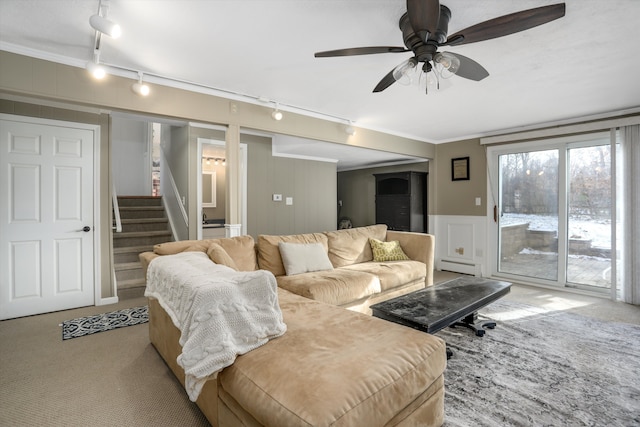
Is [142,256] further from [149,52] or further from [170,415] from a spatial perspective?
[149,52]

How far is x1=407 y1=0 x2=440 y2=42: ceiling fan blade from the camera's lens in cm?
150

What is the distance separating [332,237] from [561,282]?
3293mm

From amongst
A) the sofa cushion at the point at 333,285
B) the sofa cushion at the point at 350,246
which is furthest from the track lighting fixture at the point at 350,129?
the sofa cushion at the point at 333,285

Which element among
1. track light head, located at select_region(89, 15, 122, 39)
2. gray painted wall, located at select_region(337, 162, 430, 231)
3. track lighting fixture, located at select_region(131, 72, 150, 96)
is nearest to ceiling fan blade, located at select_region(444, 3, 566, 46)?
track light head, located at select_region(89, 15, 122, 39)

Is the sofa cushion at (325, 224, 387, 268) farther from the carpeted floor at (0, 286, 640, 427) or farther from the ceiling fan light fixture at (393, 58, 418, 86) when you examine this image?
the ceiling fan light fixture at (393, 58, 418, 86)

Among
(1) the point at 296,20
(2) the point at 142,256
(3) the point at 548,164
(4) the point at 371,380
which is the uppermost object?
(1) the point at 296,20

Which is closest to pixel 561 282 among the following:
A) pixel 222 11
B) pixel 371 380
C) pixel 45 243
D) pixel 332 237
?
pixel 332 237

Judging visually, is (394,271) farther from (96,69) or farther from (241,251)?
(96,69)

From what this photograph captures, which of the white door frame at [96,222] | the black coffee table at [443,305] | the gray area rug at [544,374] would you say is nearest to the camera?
the gray area rug at [544,374]

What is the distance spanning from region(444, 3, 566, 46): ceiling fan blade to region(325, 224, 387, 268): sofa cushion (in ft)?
8.07

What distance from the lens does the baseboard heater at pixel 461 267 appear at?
516 cm

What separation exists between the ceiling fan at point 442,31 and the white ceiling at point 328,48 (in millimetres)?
195

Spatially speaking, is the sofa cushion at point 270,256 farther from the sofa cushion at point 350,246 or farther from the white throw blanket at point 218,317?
the white throw blanket at point 218,317

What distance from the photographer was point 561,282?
14.2ft
